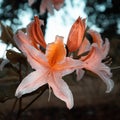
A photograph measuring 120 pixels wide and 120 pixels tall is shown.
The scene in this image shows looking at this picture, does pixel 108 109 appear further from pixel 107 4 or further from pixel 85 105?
pixel 107 4

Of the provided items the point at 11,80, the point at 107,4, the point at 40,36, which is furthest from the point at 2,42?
the point at 107,4

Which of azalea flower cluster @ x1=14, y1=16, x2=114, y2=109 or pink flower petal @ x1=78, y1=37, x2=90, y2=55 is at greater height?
azalea flower cluster @ x1=14, y1=16, x2=114, y2=109

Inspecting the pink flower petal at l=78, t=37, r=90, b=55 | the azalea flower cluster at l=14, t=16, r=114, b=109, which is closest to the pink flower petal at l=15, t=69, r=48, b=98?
the azalea flower cluster at l=14, t=16, r=114, b=109

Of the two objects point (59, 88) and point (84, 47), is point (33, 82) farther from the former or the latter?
point (84, 47)

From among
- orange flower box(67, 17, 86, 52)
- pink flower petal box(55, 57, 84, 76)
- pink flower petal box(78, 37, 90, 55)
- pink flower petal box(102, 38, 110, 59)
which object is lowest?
pink flower petal box(78, 37, 90, 55)

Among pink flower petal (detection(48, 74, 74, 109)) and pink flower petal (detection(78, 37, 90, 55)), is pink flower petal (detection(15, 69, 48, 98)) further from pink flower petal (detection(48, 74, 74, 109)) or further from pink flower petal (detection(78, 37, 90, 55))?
pink flower petal (detection(78, 37, 90, 55))

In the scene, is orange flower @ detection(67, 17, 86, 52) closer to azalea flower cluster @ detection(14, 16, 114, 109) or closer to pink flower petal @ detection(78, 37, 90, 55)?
azalea flower cluster @ detection(14, 16, 114, 109)

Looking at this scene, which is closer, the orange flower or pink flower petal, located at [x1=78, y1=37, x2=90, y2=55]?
the orange flower

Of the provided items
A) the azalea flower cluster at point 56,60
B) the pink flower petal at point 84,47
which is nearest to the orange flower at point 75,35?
the azalea flower cluster at point 56,60

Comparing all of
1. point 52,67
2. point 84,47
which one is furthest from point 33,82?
A: point 84,47
